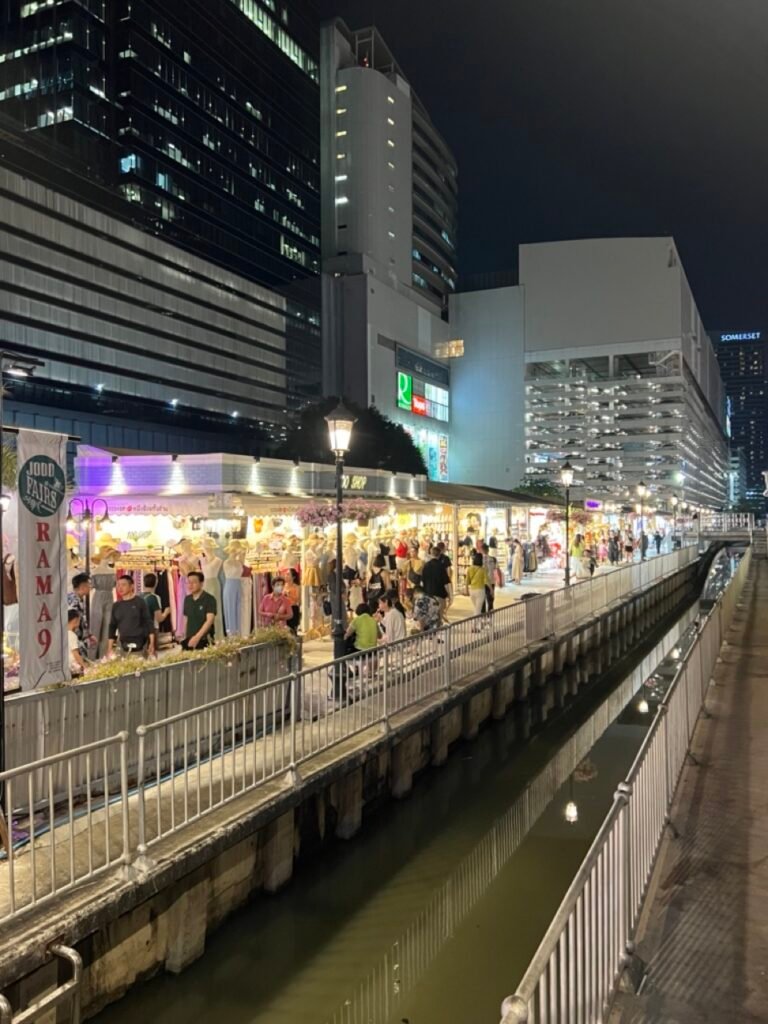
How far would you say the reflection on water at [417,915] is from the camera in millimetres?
5809

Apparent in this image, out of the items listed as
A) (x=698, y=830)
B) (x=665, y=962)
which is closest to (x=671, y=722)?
(x=698, y=830)

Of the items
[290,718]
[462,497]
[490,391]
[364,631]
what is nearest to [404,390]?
[490,391]

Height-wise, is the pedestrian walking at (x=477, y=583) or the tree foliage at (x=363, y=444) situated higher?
the tree foliage at (x=363, y=444)

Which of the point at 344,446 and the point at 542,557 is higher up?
the point at 344,446

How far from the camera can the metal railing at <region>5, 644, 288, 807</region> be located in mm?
5855

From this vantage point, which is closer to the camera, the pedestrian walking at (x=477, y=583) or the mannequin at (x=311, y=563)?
the mannequin at (x=311, y=563)

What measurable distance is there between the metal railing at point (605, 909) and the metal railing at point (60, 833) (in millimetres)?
2922

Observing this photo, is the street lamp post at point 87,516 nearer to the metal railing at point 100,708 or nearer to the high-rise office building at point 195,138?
the metal railing at point 100,708

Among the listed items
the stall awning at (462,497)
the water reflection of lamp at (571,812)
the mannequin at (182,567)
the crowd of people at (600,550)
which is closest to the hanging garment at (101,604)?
the mannequin at (182,567)

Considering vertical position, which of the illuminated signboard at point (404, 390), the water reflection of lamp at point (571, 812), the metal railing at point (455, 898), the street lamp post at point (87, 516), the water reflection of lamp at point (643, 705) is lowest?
the metal railing at point (455, 898)

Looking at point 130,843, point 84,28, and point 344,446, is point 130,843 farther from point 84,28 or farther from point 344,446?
point 84,28

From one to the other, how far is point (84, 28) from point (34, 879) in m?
78.2

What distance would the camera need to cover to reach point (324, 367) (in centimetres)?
8956

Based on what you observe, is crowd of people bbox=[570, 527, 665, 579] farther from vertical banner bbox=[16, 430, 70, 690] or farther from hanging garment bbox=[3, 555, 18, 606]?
vertical banner bbox=[16, 430, 70, 690]
